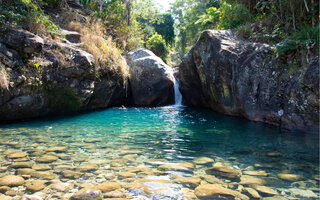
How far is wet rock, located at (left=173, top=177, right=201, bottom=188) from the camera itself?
8.70 ft

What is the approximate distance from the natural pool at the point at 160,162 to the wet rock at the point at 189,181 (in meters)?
0.01

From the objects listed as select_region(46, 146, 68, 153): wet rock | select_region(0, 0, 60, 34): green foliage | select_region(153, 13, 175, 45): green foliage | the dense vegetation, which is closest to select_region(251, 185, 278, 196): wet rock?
select_region(46, 146, 68, 153): wet rock

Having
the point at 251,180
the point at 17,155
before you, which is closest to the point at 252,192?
the point at 251,180

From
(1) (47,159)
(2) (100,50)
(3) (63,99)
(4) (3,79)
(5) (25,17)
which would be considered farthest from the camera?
(2) (100,50)

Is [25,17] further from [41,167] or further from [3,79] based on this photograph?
[41,167]

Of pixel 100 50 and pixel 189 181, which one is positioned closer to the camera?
pixel 189 181

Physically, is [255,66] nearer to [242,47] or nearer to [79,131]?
[242,47]

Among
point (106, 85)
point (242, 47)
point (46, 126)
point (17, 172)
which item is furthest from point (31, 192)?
point (106, 85)

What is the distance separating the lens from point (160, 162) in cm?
336

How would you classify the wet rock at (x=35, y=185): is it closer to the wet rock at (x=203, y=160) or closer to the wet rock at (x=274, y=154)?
the wet rock at (x=203, y=160)

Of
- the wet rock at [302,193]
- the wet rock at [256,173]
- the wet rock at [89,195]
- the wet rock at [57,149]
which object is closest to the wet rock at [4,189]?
the wet rock at [89,195]

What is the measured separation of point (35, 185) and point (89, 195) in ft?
2.38

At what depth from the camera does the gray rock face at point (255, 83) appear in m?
5.25

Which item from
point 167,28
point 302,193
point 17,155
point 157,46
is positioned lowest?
point 302,193
